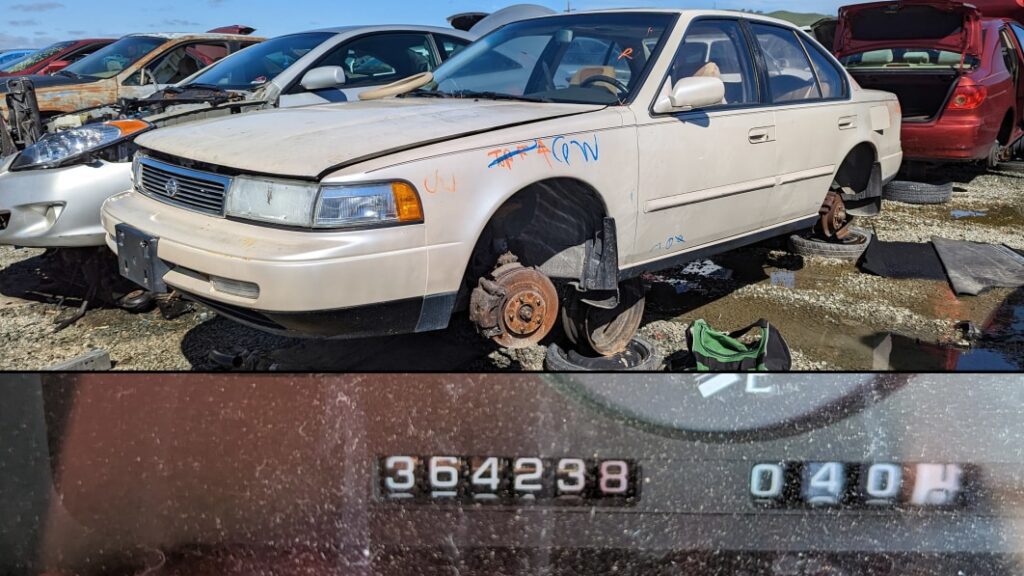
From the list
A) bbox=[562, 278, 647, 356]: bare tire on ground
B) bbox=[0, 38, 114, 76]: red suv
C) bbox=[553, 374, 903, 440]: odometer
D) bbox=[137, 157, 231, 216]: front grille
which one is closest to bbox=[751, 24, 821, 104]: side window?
bbox=[562, 278, 647, 356]: bare tire on ground

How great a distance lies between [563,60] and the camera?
337 cm

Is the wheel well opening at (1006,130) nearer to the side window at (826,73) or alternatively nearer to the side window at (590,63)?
the side window at (826,73)

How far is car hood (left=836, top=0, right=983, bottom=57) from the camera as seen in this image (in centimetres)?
587

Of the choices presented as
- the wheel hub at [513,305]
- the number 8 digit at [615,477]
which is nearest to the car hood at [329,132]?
the wheel hub at [513,305]

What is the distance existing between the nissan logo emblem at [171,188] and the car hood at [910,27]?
5.95 meters

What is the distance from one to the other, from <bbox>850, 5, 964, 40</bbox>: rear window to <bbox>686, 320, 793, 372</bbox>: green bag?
471 cm

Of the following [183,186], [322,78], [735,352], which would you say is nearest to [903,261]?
[735,352]

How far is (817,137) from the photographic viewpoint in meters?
3.71

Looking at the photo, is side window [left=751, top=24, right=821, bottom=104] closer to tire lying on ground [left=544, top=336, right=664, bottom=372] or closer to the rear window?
tire lying on ground [left=544, top=336, right=664, bottom=372]

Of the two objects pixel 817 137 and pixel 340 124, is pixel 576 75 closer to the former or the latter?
pixel 340 124

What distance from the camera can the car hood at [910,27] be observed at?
19.2 feet

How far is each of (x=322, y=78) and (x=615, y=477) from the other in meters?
3.15

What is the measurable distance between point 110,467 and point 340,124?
1324mm

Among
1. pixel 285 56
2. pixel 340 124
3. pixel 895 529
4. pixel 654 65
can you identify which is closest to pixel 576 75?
→ pixel 654 65
